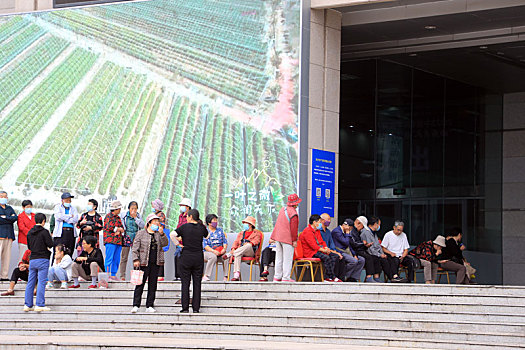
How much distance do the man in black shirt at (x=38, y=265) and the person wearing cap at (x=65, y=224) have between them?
1.86 m

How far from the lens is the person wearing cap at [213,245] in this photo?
50.7ft

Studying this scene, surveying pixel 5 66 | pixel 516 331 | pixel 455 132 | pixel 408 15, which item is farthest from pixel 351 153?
pixel 516 331

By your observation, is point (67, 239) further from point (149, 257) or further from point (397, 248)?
point (397, 248)

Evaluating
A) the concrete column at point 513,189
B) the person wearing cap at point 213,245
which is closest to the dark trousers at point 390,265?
the person wearing cap at point 213,245

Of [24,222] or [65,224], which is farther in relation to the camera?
[24,222]

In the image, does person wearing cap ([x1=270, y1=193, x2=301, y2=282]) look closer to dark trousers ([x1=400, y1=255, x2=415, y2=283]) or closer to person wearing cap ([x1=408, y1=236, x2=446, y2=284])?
dark trousers ([x1=400, y1=255, x2=415, y2=283])

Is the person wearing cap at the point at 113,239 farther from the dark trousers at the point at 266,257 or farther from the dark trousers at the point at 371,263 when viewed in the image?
the dark trousers at the point at 371,263

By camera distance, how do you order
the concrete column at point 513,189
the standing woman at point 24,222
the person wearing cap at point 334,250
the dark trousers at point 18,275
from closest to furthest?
1. the person wearing cap at point 334,250
2. the dark trousers at point 18,275
3. the standing woman at point 24,222
4. the concrete column at point 513,189

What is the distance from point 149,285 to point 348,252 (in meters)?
3.69

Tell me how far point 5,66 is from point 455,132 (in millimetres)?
11144

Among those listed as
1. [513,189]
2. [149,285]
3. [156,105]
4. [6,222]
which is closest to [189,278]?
[149,285]

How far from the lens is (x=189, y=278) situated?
13.3 m

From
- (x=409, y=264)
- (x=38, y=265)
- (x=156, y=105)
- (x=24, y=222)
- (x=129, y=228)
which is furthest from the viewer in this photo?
(x=156, y=105)

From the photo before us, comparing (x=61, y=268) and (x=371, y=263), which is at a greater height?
(x=371, y=263)
